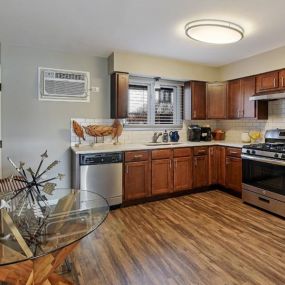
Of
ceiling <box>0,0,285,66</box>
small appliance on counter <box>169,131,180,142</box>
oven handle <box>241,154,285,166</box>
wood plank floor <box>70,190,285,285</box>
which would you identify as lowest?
wood plank floor <box>70,190,285,285</box>

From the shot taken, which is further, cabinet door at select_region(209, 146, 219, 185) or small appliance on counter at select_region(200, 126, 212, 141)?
small appliance on counter at select_region(200, 126, 212, 141)

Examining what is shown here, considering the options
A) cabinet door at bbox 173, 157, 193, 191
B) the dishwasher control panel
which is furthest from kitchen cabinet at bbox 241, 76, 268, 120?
the dishwasher control panel

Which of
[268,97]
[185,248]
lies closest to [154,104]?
[268,97]

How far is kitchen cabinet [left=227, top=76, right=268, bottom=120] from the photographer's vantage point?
400 centimetres

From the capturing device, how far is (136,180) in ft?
12.0

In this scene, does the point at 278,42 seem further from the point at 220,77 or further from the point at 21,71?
the point at 21,71

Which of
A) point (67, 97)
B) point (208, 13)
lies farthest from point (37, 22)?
point (208, 13)

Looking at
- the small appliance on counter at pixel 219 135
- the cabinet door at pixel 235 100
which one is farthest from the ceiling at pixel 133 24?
the small appliance on counter at pixel 219 135

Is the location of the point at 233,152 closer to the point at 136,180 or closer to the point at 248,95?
the point at 248,95

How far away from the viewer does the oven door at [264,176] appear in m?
3.17

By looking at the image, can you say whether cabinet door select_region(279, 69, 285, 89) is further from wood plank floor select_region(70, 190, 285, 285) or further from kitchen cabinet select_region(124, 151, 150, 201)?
kitchen cabinet select_region(124, 151, 150, 201)

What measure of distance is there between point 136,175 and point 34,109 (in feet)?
6.02

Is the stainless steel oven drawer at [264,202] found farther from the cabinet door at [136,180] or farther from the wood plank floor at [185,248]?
the cabinet door at [136,180]

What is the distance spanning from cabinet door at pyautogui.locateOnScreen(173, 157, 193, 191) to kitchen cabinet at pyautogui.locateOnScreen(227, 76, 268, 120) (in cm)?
125
